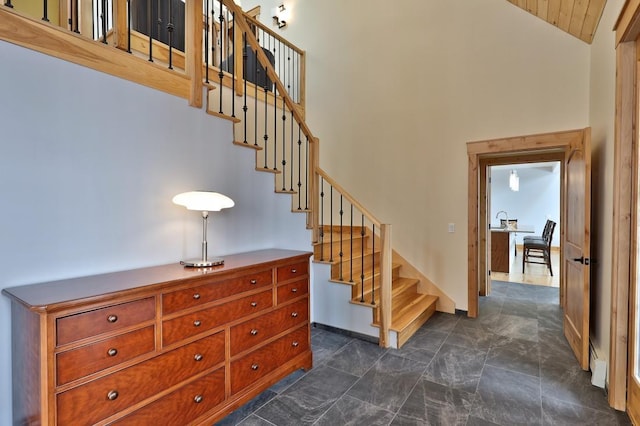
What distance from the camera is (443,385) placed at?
242 cm

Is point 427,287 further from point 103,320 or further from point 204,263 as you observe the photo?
point 103,320

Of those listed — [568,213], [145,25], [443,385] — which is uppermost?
[145,25]

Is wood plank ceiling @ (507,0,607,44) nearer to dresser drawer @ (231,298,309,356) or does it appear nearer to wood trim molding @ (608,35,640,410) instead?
wood trim molding @ (608,35,640,410)

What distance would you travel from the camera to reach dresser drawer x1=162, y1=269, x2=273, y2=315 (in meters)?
1.68

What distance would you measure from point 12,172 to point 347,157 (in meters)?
3.89

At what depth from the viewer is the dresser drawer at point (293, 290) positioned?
237 cm

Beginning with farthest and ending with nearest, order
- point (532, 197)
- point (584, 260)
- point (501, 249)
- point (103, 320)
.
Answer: point (532, 197)
point (501, 249)
point (584, 260)
point (103, 320)

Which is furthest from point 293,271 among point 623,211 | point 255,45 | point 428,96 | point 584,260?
point 428,96

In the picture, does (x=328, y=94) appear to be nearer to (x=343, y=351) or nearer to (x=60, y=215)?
(x=343, y=351)

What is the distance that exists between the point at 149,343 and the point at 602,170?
3.55m

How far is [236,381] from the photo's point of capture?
2.03 meters

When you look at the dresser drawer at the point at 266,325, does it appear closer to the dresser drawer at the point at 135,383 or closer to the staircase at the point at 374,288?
the dresser drawer at the point at 135,383

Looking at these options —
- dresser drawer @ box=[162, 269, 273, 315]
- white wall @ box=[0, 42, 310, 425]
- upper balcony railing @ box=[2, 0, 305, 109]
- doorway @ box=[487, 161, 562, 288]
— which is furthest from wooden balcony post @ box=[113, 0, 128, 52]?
doorway @ box=[487, 161, 562, 288]

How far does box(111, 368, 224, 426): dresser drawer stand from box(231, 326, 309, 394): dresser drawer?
127 mm
